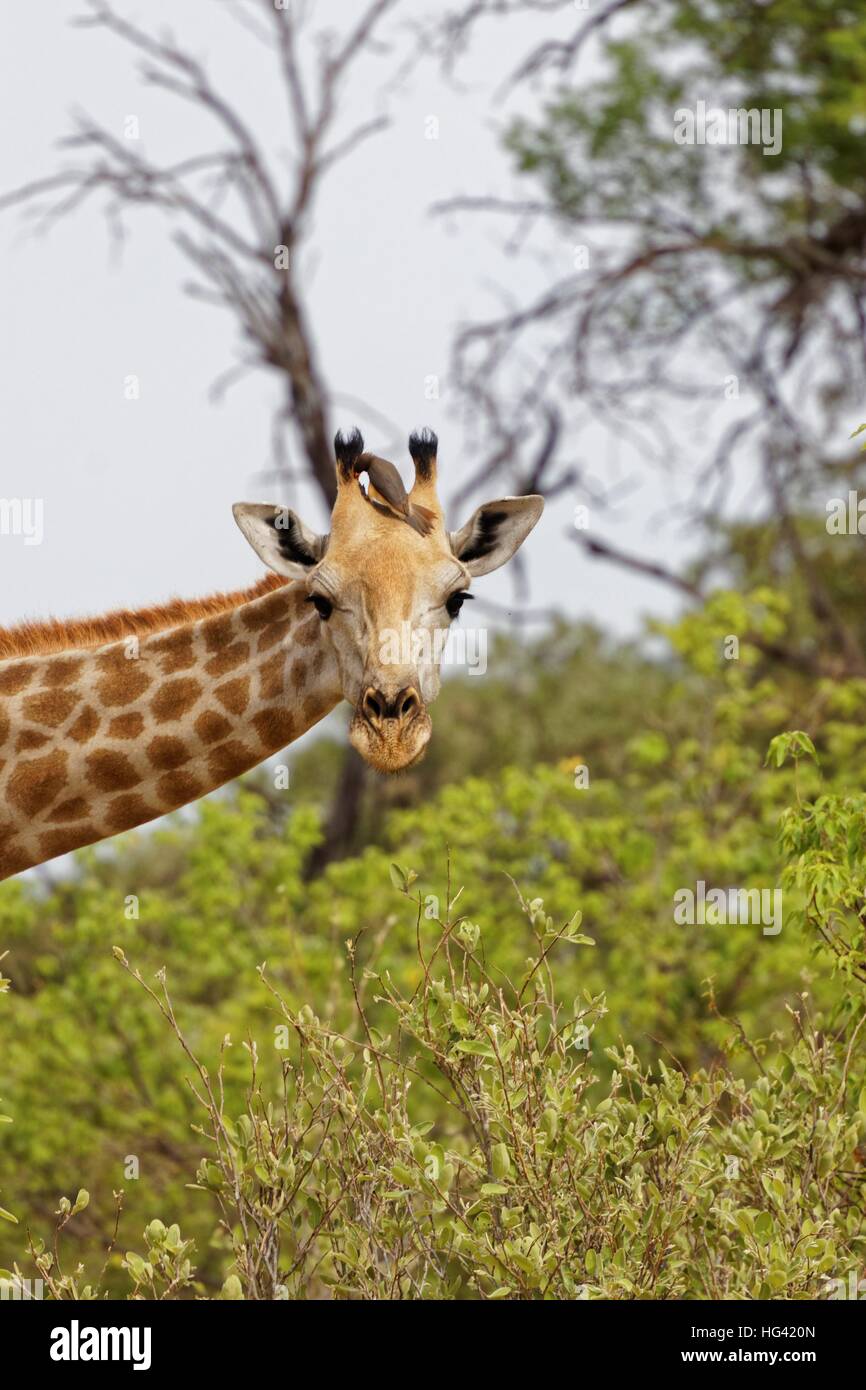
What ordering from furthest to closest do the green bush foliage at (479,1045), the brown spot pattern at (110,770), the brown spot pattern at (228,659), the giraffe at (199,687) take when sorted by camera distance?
the brown spot pattern at (228,659)
the brown spot pattern at (110,770)
the giraffe at (199,687)
the green bush foliage at (479,1045)

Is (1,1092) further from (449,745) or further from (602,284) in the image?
(449,745)

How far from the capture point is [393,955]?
47.4 ft

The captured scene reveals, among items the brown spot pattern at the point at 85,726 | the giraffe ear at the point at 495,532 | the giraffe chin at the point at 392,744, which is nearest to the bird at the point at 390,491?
the giraffe ear at the point at 495,532

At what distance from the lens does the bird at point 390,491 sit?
23.3ft

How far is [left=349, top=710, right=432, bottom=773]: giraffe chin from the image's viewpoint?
6.36 m

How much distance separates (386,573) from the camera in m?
6.73

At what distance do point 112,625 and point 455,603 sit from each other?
1.63 metres

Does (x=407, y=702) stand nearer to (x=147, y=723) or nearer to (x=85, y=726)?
(x=147, y=723)

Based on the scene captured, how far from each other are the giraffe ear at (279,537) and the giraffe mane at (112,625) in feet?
1.28

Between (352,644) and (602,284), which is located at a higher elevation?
(602,284)

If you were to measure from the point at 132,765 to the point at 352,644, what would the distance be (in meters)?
1.14

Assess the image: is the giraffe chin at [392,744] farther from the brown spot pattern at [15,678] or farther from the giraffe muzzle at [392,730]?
the brown spot pattern at [15,678]

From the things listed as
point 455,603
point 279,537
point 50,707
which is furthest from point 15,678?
point 455,603

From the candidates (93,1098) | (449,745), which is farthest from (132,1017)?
(449,745)
